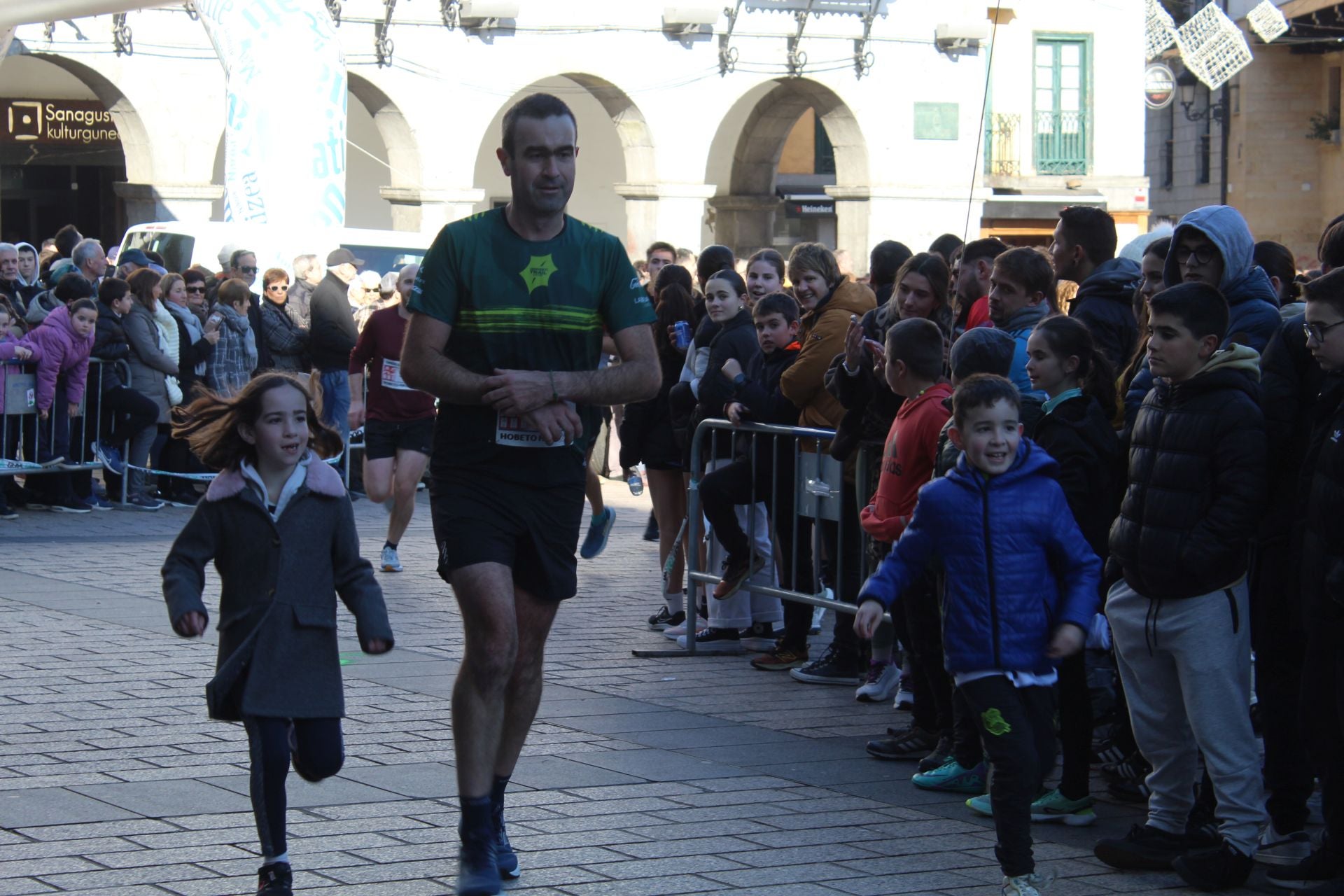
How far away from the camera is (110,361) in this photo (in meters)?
14.7

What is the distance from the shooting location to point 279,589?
4918 mm

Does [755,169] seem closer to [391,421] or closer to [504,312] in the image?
[391,421]

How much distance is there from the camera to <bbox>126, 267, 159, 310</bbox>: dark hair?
1483 cm

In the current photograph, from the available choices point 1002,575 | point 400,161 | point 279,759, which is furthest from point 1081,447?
point 400,161

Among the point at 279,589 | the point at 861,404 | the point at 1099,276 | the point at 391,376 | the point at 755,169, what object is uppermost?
the point at 755,169

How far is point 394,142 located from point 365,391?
671 inches

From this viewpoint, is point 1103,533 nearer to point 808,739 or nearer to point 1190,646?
point 1190,646

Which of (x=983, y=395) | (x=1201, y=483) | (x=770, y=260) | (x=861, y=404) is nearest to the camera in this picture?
(x=983, y=395)

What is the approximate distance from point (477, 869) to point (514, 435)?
118cm

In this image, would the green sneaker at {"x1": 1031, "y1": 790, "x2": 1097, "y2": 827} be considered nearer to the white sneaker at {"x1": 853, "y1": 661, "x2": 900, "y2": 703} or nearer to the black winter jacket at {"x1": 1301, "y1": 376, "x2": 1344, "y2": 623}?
the black winter jacket at {"x1": 1301, "y1": 376, "x2": 1344, "y2": 623}

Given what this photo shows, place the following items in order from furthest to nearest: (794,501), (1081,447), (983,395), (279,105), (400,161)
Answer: (400,161)
(279,105)
(794,501)
(1081,447)
(983,395)

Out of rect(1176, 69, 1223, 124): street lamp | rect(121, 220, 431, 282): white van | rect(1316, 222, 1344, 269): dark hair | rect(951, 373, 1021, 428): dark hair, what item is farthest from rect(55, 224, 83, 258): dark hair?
rect(1176, 69, 1223, 124): street lamp

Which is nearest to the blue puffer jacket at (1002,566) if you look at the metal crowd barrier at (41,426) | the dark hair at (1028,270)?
the dark hair at (1028,270)

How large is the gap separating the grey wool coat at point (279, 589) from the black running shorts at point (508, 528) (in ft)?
0.99
